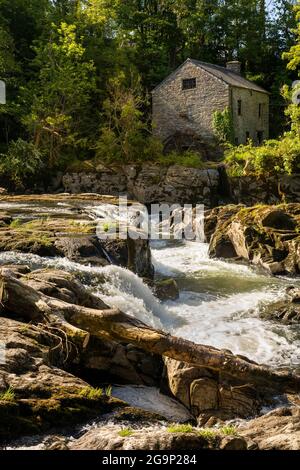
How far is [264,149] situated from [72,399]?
967 inches

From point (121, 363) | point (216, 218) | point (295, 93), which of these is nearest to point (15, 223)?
point (121, 363)

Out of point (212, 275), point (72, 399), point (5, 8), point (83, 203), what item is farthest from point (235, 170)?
point (72, 399)

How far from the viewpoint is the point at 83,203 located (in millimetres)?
21562

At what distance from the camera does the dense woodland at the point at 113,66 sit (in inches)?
1228

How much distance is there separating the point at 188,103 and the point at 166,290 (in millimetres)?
24181

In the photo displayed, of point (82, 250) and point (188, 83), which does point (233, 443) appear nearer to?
point (82, 250)

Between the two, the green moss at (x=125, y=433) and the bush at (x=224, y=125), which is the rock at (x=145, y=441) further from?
the bush at (x=224, y=125)

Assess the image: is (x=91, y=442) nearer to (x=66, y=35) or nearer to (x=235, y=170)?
(x=235, y=170)

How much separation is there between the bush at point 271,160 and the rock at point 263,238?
657 cm

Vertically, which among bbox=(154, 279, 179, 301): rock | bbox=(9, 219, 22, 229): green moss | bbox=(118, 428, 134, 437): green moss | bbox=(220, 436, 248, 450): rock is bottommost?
bbox=(154, 279, 179, 301): rock

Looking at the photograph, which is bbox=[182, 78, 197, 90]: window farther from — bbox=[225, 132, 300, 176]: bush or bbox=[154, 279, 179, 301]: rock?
bbox=[154, 279, 179, 301]: rock

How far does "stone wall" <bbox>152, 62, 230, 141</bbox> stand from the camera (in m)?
34.3

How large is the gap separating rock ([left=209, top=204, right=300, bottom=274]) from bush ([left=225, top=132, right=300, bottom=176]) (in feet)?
21.6

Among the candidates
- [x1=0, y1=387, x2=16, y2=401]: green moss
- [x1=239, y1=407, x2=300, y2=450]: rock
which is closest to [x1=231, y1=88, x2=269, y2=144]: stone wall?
[x1=239, y1=407, x2=300, y2=450]: rock
